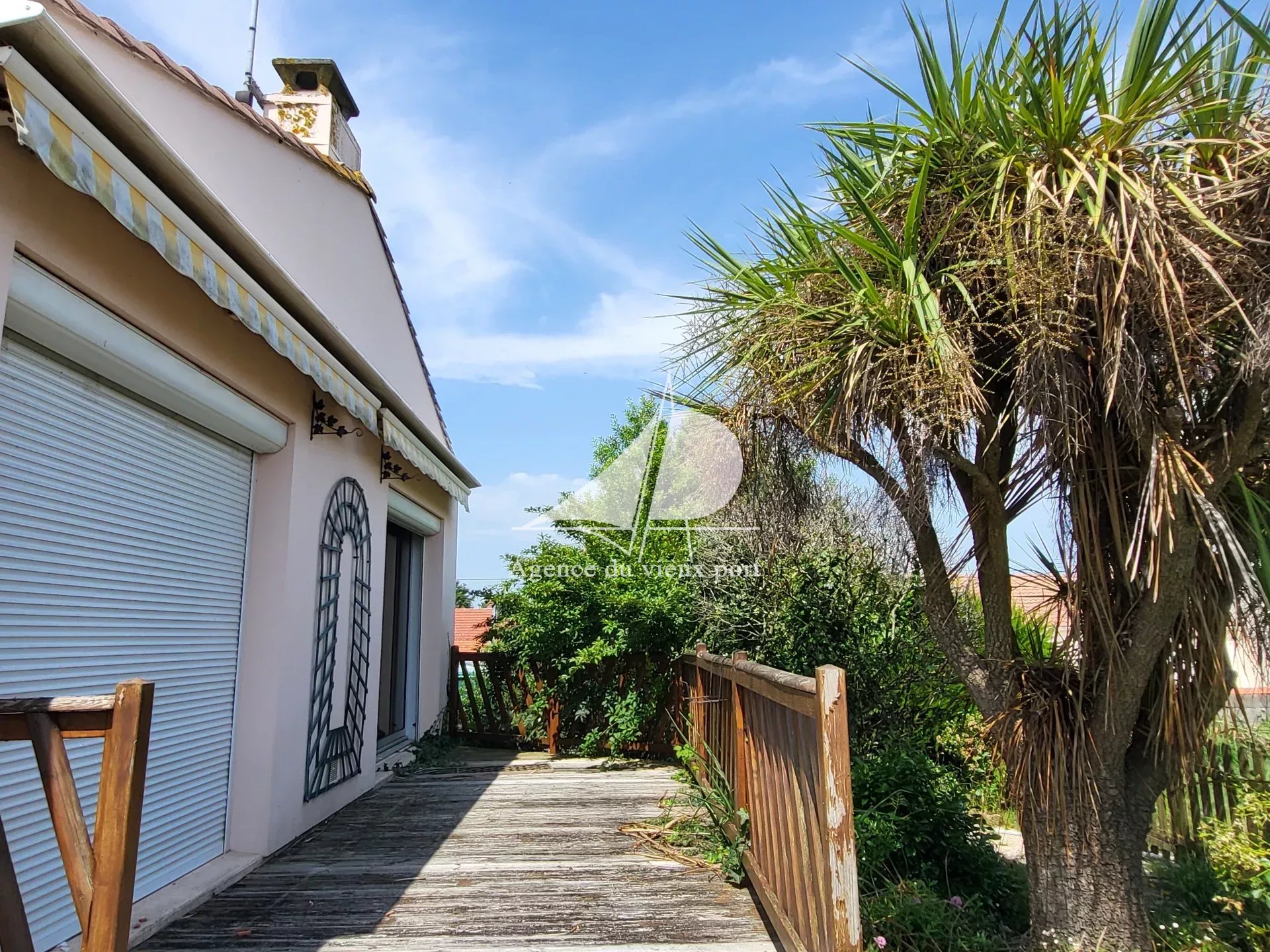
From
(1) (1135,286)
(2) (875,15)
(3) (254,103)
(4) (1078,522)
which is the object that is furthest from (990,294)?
(3) (254,103)

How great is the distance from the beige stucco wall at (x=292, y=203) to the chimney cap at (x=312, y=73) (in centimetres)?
115

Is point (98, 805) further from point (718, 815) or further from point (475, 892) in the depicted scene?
point (718, 815)

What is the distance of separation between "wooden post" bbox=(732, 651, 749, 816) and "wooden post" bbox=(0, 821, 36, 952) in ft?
9.65

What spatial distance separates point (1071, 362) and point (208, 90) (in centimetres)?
470

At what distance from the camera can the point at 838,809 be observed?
234cm

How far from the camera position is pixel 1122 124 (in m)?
3.05

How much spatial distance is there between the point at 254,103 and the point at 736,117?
169 inches

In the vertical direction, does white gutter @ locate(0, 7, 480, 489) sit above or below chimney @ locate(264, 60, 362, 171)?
below

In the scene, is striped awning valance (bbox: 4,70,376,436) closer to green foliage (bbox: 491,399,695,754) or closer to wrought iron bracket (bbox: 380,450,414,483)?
wrought iron bracket (bbox: 380,450,414,483)

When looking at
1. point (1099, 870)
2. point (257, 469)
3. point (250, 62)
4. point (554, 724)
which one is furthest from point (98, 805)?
point (250, 62)

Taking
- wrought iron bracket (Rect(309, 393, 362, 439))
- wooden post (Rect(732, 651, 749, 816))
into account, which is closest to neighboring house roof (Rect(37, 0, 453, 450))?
wrought iron bracket (Rect(309, 393, 362, 439))

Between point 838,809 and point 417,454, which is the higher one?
point 417,454

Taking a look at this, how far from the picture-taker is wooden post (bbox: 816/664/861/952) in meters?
2.28

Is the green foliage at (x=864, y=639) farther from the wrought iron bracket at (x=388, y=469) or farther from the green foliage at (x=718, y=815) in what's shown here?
the wrought iron bracket at (x=388, y=469)
